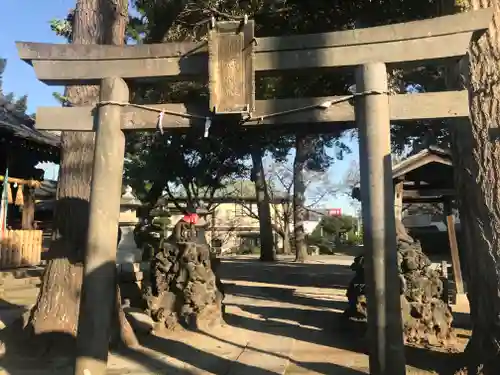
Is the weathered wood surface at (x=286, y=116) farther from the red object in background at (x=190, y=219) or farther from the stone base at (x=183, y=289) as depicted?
the red object in background at (x=190, y=219)

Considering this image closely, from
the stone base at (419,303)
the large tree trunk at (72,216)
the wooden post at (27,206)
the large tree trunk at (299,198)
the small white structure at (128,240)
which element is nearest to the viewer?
the large tree trunk at (72,216)

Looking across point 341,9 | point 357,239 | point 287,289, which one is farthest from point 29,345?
point 357,239

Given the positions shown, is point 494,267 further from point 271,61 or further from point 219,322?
point 219,322

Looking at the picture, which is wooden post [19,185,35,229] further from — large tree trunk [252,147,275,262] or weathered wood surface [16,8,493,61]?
weathered wood surface [16,8,493,61]

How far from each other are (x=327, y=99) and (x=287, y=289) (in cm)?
815

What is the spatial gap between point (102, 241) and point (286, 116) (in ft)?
7.08

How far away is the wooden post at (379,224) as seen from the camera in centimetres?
398

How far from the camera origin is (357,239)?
40.0 m

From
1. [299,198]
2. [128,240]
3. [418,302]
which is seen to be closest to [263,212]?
[299,198]

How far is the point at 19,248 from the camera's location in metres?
13.8

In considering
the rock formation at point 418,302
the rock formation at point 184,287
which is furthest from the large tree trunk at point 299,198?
the rock formation at point 418,302

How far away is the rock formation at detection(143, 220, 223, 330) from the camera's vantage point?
762 centimetres

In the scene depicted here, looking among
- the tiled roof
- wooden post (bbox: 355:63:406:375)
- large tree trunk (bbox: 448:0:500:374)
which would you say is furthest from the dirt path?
the tiled roof

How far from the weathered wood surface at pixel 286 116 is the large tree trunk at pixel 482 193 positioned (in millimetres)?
568
